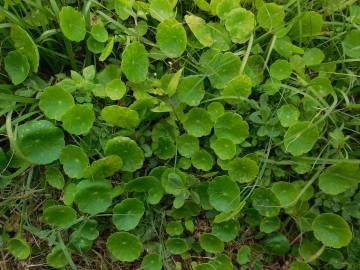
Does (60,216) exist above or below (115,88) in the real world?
below

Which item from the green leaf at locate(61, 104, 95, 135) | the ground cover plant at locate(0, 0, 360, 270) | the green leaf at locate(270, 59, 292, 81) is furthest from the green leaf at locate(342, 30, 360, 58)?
the green leaf at locate(61, 104, 95, 135)

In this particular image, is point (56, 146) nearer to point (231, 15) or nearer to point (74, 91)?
point (74, 91)

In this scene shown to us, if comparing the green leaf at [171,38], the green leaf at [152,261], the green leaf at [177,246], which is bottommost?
the green leaf at [152,261]

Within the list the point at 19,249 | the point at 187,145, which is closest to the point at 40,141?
the point at 19,249

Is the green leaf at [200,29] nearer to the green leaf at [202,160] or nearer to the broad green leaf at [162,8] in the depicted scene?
the broad green leaf at [162,8]

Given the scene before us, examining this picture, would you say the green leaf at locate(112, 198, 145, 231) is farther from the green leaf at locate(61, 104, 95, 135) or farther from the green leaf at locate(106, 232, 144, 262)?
the green leaf at locate(61, 104, 95, 135)

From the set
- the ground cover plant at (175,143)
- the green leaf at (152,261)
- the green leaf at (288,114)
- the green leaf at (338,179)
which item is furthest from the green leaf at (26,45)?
the green leaf at (338,179)

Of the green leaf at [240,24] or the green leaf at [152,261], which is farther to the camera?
the green leaf at [240,24]

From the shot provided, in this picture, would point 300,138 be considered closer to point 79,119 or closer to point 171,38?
point 171,38
